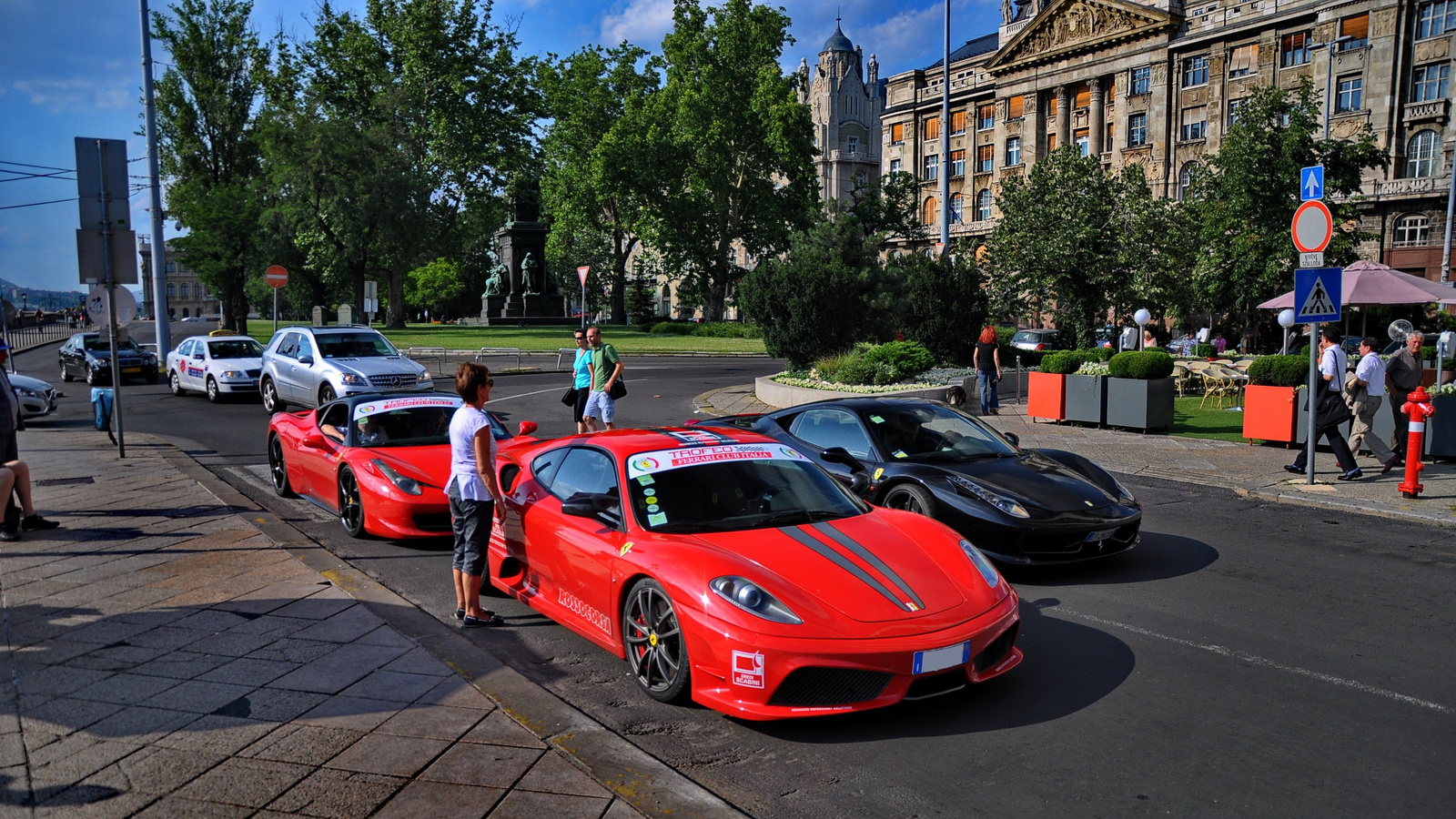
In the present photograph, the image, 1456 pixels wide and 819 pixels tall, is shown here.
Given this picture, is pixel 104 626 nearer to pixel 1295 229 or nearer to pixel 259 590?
pixel 259 590

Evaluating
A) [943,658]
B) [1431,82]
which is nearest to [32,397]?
[943,658]

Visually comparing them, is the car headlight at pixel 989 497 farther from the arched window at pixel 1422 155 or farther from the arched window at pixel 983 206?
the arched window at pixel 983 206

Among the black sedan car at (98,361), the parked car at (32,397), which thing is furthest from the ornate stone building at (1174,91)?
the parked car at (32,397)

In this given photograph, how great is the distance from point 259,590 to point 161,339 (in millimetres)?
27288

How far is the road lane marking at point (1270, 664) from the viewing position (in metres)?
4.82

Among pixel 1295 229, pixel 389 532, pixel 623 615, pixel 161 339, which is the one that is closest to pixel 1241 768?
pixel 623 615

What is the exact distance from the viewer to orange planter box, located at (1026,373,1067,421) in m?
17.4

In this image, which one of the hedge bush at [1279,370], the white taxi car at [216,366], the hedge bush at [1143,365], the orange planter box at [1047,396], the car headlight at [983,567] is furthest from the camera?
the white taxi car at [216,366]

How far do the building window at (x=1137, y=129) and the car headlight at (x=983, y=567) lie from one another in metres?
62.4

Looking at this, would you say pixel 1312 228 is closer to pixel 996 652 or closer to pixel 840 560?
pixel 996 652

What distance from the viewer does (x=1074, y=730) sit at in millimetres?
4496

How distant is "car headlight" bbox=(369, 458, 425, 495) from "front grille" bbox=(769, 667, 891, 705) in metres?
4.87

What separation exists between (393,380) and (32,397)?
678 centimetres

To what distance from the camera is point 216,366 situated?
2173 centimetres
